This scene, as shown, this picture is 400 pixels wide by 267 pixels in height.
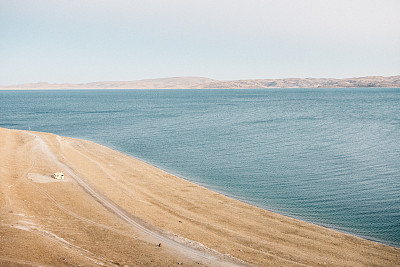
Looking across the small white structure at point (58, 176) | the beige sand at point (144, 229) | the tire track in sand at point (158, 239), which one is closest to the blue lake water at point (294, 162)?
the beige sand at point (144, 229)

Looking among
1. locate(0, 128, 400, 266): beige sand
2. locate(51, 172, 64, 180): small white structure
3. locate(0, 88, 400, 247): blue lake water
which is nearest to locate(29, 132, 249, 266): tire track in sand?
locate(0, 128, 400, 266): beige sand

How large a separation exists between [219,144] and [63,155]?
27.0 metres

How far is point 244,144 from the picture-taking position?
187 ft

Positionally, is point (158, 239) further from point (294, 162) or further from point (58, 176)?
point (294, 162)

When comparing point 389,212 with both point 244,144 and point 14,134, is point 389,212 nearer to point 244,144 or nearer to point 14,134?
point 244,144

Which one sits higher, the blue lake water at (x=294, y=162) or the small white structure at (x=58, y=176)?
the small white structure at (x=58, y=176)

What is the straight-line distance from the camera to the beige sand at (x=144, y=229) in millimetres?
16812

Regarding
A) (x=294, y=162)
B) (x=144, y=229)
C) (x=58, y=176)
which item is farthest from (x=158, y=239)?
(x=294, y=162)

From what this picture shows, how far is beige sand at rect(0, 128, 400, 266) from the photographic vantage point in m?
16.8

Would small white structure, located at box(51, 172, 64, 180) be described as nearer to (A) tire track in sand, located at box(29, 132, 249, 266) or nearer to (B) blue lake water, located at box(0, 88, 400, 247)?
(A) tire track in sand, located at box(29, 132, 249, 266)

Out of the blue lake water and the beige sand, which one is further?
the blue lake water

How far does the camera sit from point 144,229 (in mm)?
20719

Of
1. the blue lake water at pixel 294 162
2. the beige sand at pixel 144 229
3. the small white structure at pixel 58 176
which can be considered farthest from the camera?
the small white structure at pixel 58 176

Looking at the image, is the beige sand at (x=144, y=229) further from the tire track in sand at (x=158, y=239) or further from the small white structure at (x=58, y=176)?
the small white structure at (x=58, y=176)
